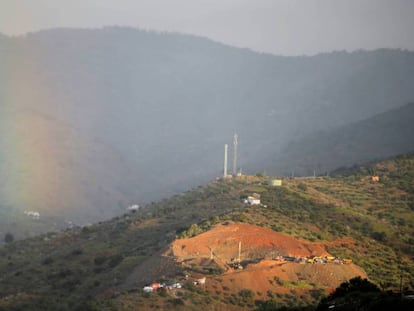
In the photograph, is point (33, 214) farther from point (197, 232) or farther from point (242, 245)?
point (242, 245)

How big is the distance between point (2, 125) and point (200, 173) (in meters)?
46.7

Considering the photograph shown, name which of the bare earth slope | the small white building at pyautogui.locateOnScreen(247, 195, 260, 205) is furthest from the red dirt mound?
the small white building at pyautogui.locateOnScreen(247, 195, 260, 205)

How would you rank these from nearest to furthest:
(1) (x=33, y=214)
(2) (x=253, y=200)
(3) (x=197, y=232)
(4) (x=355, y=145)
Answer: (3) (x=197, y=232) < (2) (x=253, y=200) < (1) (x=33, y=214) < (4) (x=355, y=145)

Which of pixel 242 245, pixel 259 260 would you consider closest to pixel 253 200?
pixel 242 245

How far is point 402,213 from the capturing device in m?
79.0

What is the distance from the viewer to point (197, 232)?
2351 inches

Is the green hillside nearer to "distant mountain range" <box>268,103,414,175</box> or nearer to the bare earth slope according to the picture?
the bare earth slope

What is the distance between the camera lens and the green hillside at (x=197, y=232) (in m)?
52.1

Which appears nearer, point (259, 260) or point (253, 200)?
point (259, 260)

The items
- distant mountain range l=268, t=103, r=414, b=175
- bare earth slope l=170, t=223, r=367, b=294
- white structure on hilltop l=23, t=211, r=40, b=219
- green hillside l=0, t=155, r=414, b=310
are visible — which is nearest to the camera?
bare earth slope l=170, t=223, r=367, b=294

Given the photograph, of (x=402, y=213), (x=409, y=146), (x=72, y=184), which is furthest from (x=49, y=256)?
(x=72, y=184)

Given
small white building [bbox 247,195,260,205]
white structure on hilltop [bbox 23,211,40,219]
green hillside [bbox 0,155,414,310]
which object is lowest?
white structure on hilltop [bbox 23,211,40,219]

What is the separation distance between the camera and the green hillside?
52.1 meters

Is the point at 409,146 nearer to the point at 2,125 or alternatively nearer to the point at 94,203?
the point at 94,203
